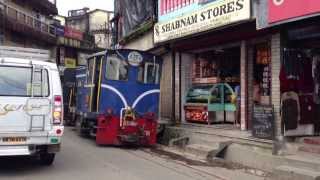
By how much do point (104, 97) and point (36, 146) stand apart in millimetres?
5807

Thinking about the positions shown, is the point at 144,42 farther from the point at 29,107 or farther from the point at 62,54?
the point at 62,54

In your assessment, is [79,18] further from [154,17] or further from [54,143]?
[54,143]

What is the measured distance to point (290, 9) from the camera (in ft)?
40.8

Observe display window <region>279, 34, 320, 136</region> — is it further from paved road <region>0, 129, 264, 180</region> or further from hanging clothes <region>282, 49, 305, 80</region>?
paved road <region>0, 129, 264, 180</region>

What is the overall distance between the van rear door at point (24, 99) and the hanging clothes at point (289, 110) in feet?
17.3

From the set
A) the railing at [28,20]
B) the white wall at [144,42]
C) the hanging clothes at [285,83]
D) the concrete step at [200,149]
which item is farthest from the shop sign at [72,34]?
the hanging clothes at [285,83]

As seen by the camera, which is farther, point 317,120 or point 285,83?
point 317,120

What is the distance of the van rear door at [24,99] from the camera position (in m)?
11.3

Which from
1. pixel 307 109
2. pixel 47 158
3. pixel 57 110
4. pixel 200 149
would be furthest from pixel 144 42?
pixel 57 110

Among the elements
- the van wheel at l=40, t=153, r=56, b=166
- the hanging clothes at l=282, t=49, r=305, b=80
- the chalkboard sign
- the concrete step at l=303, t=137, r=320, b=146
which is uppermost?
the hanging clothes at l=282, t=49, r=305, b=80

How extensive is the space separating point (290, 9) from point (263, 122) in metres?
3.12

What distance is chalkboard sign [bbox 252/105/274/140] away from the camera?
1418 centimetres

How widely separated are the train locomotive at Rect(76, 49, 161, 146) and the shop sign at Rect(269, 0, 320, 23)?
572 cm

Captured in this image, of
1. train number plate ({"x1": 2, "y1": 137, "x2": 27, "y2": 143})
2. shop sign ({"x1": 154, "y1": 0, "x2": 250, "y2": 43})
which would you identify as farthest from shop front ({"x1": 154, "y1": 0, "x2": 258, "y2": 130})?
train number plate ({"x1": 2, "y1": 137, "x2": 27, "y2": 143})
